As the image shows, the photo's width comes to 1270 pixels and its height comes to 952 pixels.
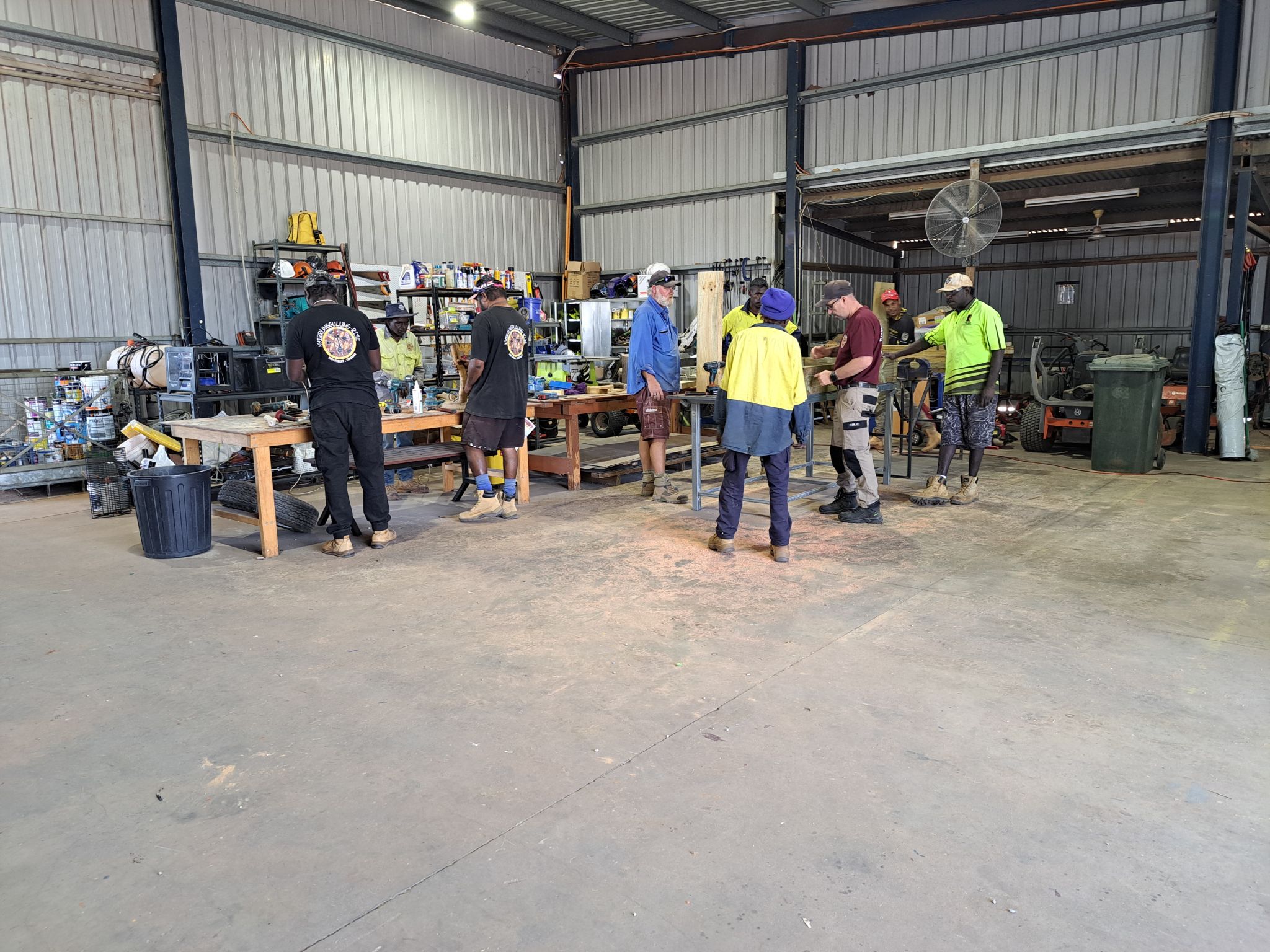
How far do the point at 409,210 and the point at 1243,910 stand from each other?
1245 centimetres

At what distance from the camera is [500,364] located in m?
6.26

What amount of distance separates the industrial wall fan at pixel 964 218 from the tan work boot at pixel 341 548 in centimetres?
640

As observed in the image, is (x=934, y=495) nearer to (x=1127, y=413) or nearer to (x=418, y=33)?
(x=1127, y=413)

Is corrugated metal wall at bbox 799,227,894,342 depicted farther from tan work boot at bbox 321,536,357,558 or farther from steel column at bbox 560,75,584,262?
tan work boot at bbox 321,536,357,558

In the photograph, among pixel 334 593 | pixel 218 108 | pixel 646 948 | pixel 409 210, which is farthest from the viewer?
pixel 409 210

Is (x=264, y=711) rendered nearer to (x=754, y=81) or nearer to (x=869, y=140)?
(x=869, y=140)

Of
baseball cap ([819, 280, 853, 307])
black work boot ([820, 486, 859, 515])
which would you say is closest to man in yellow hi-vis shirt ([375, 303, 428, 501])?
black work boot ([820, 486, 859, 515])

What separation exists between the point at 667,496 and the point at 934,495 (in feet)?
7.14

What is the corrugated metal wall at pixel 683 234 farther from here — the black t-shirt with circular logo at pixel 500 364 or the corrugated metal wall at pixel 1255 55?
the black t-shirt with circular logo at pixel 500 364

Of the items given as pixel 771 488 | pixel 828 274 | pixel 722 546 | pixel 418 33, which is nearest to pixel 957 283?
pixel 771 488

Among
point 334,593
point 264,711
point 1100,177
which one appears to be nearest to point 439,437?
point 334,593

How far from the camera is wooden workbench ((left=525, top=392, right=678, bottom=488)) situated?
7.55 m

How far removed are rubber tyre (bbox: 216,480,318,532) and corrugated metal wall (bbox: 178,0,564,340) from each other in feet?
16.5

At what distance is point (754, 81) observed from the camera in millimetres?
12648
